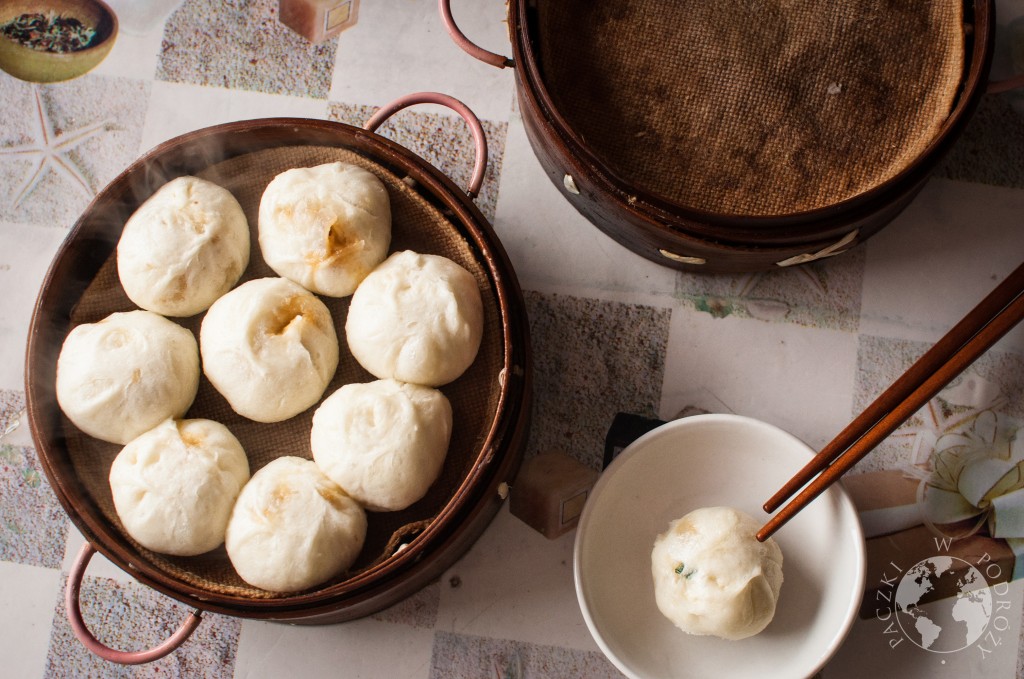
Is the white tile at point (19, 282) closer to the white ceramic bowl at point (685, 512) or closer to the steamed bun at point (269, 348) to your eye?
the steamed bun at point (269, 348)

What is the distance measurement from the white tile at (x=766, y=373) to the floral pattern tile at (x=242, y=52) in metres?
0.86

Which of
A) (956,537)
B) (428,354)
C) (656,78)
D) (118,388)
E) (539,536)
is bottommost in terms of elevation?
(539,536)

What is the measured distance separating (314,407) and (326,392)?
29 millimetres

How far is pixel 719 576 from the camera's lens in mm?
1212

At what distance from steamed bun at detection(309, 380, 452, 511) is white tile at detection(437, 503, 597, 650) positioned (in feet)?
0.94

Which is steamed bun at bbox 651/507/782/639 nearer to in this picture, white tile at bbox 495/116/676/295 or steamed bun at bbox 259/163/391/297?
white tile at bbox 495/116/676/295

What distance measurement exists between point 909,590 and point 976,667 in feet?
0.54

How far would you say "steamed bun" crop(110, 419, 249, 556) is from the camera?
3.70 ft

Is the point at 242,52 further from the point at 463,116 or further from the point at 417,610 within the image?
the point at 417,610

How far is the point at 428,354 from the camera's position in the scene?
1157mm

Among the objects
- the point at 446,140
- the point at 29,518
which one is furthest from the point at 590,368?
the point at 29,518

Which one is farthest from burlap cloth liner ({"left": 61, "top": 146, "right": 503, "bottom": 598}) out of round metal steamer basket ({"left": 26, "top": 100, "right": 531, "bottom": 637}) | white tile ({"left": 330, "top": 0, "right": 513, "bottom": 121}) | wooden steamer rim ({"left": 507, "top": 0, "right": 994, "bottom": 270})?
white tile ({"left": 330, "top": 0, "right": 513, "bottom": 121})

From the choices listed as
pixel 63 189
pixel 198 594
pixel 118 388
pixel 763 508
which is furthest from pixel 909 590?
pixel 63 189

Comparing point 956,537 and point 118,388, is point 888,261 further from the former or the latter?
point 118,388
